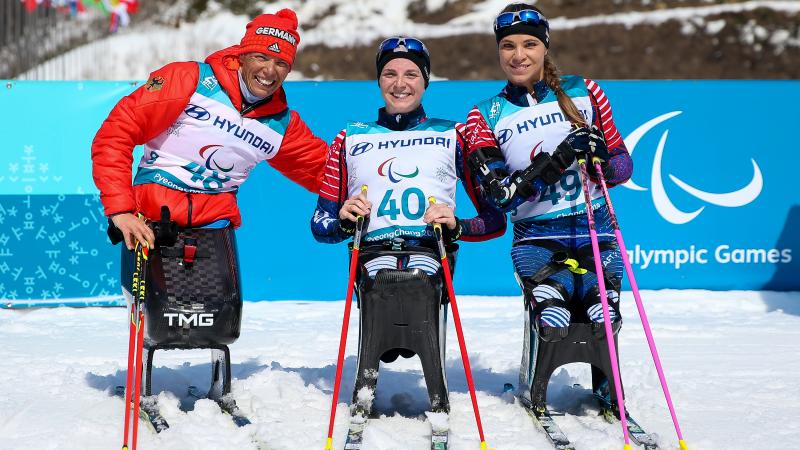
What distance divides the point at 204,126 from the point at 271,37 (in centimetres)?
53

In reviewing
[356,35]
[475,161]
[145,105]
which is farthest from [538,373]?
[356,35]

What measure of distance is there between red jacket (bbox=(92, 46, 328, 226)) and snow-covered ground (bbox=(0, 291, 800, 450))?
3.08ft

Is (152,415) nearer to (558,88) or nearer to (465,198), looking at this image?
(558,88)

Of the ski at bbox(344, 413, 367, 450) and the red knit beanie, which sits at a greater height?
the red knit beanie

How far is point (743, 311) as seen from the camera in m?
7.86

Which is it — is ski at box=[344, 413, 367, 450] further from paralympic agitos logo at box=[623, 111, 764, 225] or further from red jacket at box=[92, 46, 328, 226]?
paralympic agitos logo at box=[623, 111, 764, 225]

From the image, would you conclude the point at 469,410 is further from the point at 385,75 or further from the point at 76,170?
the point at 76,170

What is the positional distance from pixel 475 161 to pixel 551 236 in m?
0.53

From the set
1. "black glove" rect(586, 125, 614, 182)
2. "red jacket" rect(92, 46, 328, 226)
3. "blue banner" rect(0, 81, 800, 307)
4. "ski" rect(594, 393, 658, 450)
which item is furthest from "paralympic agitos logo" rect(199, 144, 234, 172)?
"blue banner" rect(0, 81, 800, 307)

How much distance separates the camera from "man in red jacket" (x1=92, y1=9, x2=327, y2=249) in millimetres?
4480

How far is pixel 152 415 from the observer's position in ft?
14.7

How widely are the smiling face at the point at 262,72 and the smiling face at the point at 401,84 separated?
1.66 ft

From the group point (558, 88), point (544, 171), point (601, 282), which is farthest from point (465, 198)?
point (601, 282)

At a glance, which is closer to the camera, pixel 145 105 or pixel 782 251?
pixel 145 105
